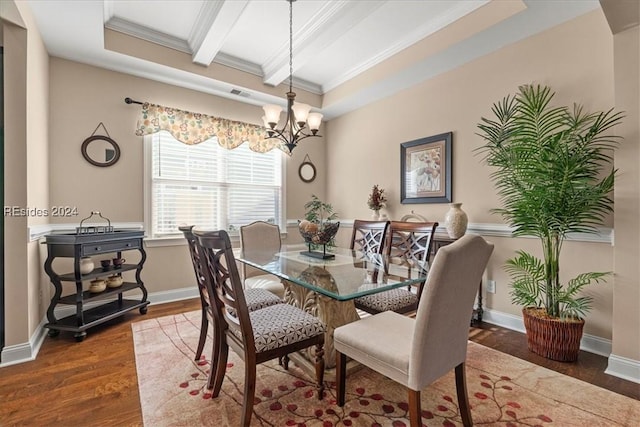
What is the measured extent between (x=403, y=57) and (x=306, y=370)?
3.14 metres

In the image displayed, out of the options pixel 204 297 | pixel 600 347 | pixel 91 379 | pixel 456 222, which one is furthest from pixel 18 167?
pixel 600 347

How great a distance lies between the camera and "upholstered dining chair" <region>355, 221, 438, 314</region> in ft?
7.02

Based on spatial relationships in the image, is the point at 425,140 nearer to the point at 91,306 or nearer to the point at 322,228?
the point at 322,228

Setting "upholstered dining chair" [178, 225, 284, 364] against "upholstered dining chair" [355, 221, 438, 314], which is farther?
"upholstered dining chair" [355, 221, 438, 314]

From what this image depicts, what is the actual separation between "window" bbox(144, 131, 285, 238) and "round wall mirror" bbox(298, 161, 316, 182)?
37cm

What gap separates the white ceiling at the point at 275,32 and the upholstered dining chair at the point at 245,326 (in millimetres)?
Answer: 2115

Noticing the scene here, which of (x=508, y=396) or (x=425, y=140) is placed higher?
(x=425, y=140)

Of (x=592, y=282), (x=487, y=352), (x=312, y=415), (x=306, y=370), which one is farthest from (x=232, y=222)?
(x=592, y=282)

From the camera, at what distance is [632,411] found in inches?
62.2

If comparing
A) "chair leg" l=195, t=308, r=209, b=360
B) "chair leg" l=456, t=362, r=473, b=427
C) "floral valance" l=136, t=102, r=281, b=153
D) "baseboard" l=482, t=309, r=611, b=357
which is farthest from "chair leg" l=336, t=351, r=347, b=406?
"floral valance" l=136, t=102, r=281, b=153

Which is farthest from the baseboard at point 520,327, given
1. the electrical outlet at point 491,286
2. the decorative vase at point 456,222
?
the decorative vase at point 456,222

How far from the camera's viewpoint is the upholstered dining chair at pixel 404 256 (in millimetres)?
2141

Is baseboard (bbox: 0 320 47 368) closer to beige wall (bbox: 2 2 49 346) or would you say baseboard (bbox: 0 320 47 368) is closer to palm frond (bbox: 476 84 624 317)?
beige wall (bbox: 2 2 49 346)

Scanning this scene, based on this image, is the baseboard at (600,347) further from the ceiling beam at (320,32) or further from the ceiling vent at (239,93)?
the ceiling vent at (239,93)
